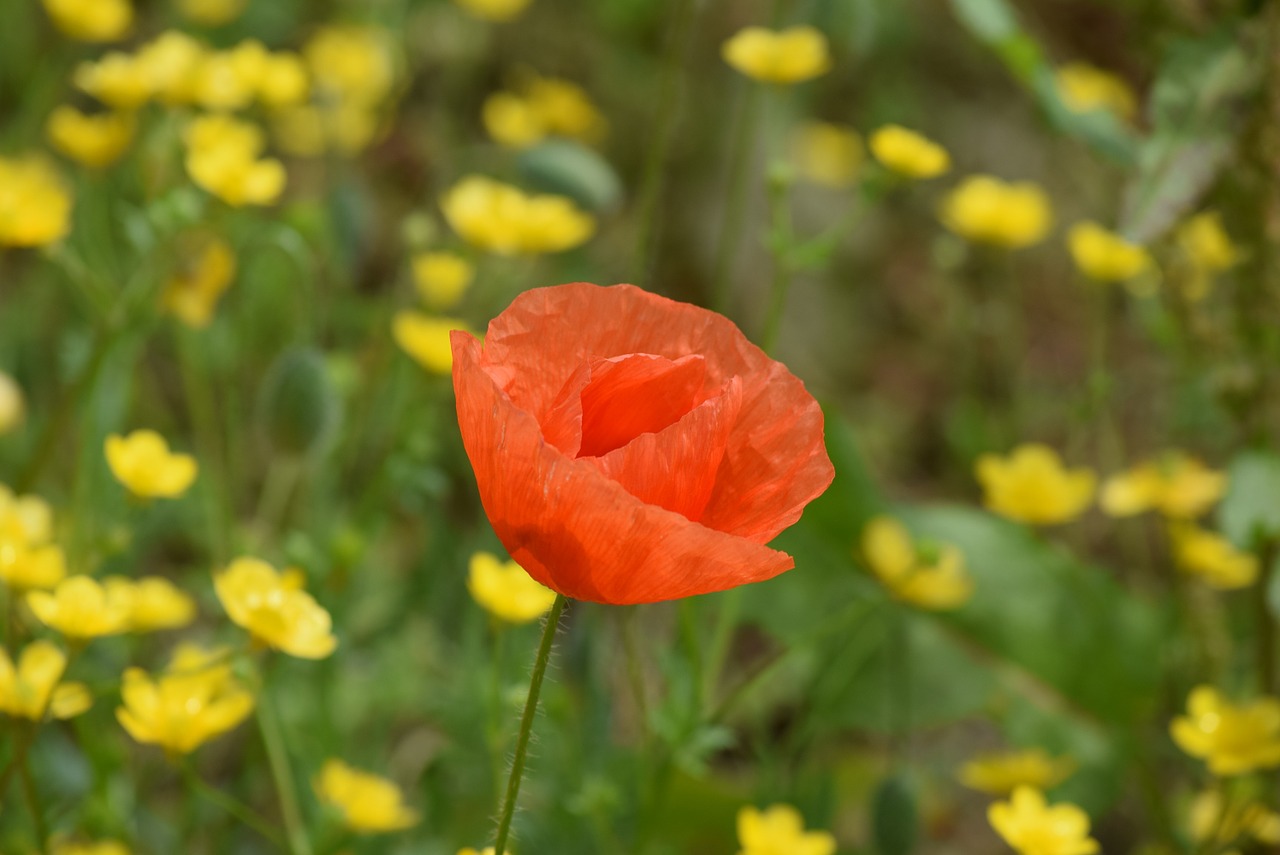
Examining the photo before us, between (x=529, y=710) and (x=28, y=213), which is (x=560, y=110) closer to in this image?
(x=28, y=213)

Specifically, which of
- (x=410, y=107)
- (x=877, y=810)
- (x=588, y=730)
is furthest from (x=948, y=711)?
(x=410, y=107)

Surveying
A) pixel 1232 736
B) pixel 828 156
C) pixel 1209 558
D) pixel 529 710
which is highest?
pixel 529 710

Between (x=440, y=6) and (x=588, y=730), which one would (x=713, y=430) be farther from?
(x=440, y=6)

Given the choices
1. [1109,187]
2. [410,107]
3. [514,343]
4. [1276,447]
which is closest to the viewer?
[514,343]

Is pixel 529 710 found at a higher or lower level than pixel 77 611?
higher

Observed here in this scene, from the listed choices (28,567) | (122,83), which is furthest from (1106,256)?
(28,567)

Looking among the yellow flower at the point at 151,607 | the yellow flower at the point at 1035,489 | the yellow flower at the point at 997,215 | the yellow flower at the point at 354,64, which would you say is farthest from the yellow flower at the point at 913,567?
the yellow flower at the point at 354,64
